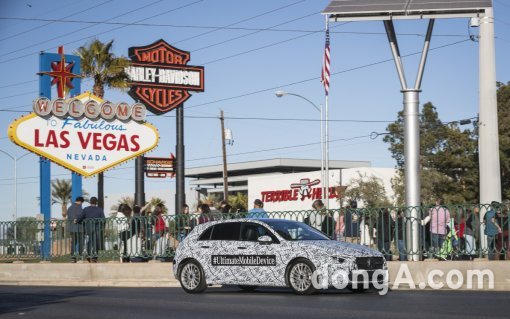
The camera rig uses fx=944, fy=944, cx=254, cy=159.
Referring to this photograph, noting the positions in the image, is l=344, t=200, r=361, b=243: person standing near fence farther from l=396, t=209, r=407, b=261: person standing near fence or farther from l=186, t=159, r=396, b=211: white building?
l=186, t=159, r=396, b=211: white building

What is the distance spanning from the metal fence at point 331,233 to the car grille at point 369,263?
2.85 metres

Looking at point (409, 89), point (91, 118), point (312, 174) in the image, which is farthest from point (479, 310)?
point (312, 174)

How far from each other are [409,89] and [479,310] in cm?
975

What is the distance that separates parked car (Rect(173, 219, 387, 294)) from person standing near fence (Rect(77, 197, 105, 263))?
6.39 m

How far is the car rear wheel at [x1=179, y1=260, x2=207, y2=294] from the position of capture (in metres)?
19.5

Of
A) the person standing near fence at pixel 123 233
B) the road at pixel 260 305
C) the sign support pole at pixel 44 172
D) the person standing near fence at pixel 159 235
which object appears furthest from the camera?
the sign support pole at pixel 44 172

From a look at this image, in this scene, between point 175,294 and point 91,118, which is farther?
point 91,118

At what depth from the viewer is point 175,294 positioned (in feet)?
63.8

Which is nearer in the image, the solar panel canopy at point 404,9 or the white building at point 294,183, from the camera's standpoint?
the solar panel canopy at point 404,9

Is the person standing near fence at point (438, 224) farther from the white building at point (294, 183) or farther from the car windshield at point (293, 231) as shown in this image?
the white building at point (294, 183)

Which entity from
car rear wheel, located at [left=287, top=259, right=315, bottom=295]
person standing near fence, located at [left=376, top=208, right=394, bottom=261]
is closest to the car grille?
car rear wheel, located at [left=287, top=259, right=315, bottom=295]

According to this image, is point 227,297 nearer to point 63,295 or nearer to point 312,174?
point 63,295

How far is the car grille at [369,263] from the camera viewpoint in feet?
57.2

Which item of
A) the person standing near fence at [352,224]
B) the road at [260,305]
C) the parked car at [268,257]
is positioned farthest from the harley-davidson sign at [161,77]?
the road at [260,305]
